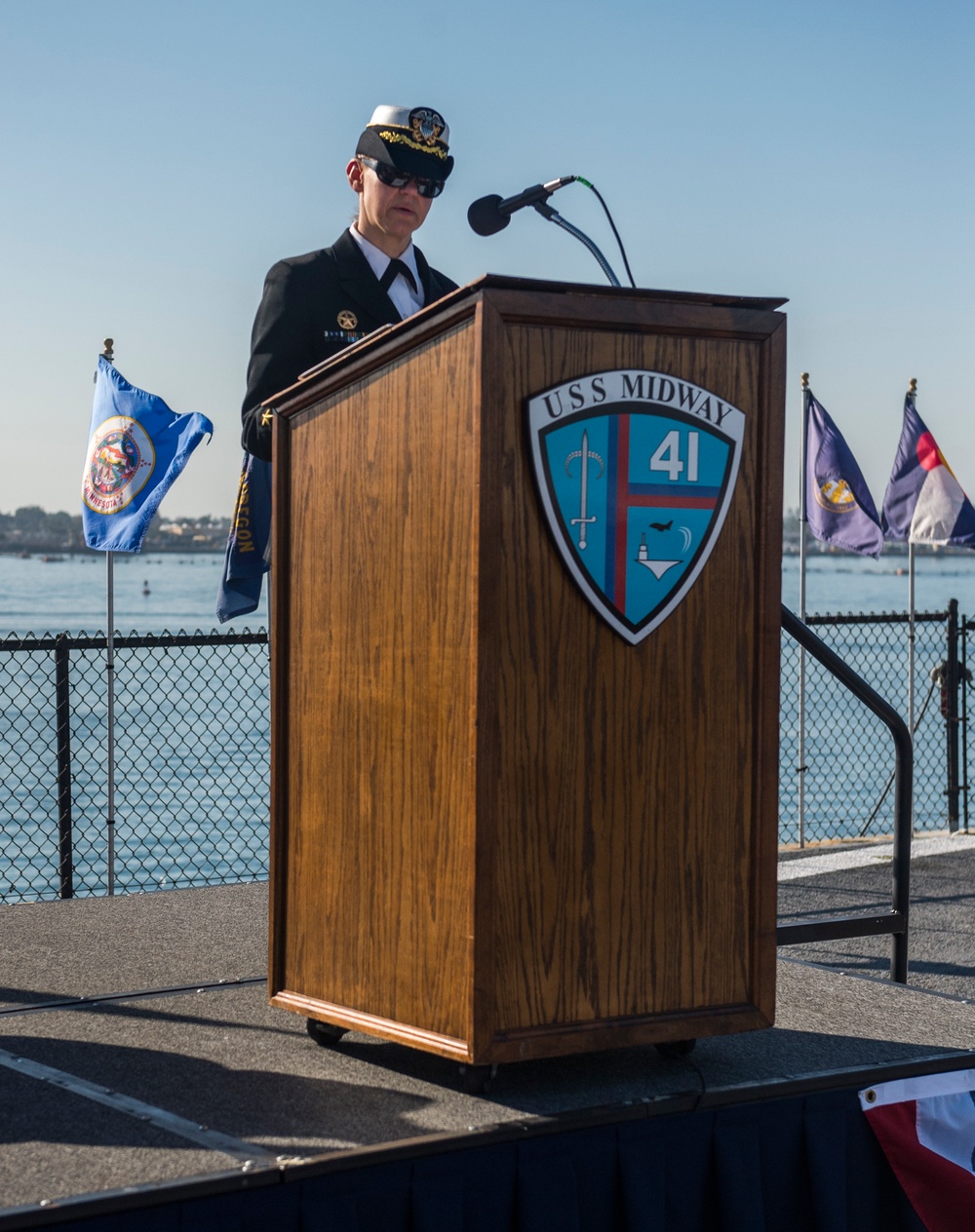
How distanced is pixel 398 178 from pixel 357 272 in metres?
0.21

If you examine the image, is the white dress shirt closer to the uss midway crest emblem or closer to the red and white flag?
the uss midway crest emblem

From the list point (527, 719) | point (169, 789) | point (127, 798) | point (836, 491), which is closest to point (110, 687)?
point (836, 491)

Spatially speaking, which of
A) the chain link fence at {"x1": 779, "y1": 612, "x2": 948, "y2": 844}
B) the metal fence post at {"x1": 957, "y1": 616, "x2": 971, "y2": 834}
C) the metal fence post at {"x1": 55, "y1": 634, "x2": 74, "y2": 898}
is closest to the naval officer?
the chain link fence at {"x1": 779, "y1": 612, "x2": 948, "y2": 844}

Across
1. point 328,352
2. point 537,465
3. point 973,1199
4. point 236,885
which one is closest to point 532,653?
point 537,465

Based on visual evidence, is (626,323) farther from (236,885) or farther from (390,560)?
(236,885)

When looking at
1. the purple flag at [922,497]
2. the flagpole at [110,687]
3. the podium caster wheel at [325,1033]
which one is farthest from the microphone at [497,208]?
the purple flag at [922,497]

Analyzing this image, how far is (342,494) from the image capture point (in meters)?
2.38

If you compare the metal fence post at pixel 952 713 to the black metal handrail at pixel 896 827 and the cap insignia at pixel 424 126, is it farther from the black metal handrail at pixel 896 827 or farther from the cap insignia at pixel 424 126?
the cap insignia at pixel 424 126

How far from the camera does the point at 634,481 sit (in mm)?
2111

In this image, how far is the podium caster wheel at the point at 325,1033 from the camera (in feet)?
8.12

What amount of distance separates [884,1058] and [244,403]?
1762 millimetres

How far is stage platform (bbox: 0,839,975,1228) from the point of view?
2010mm

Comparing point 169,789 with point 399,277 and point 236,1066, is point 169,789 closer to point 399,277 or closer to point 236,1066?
point 399,277

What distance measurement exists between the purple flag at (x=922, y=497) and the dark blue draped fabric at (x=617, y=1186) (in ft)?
20.5
